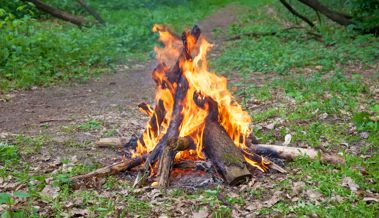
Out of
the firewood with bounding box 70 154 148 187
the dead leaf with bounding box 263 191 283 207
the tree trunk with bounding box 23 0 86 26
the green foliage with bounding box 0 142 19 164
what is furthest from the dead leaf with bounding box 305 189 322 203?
the tree trunk with bounding box 23 0 86 26

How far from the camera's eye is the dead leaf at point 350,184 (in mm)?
5133

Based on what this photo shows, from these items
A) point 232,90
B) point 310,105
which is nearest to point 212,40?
point 232,90

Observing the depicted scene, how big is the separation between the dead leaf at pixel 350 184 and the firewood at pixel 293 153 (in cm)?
47

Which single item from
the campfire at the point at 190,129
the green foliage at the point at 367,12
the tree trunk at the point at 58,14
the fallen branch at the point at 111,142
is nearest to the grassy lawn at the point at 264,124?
the campfire at the point at 190,129

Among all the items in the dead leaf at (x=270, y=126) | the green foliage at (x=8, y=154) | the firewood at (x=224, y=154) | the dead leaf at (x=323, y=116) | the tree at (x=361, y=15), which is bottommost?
the dead leaf at (x=270, y=126)

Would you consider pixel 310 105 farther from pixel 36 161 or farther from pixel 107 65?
pixel 107 65

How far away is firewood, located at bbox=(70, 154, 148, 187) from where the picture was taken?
5.43m

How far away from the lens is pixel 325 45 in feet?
47.9

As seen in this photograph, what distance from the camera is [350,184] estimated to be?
5.21 meters

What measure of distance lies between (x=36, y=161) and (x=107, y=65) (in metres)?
7.63

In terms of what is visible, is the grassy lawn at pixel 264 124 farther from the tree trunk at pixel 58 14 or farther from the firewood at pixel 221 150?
the tree trunk at pixel 58 14

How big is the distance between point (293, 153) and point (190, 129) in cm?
132

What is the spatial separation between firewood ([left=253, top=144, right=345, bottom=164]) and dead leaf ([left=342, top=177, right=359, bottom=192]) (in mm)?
471

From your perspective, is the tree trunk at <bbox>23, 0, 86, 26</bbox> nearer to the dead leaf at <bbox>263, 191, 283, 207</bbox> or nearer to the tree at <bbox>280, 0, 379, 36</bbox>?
the tree at <bbox>280, 0, 379, 36</bbox>
